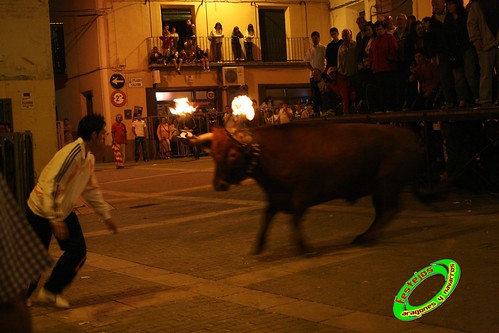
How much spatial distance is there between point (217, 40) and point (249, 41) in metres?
1.71

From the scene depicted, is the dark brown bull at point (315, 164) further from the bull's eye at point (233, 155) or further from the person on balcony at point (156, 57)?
the person on balcony at point (156, 57)

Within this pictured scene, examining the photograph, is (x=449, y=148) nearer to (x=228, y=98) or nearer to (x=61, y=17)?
(x=228, y=98)

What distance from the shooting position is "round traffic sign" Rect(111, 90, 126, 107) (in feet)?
107

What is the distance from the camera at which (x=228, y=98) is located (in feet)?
113

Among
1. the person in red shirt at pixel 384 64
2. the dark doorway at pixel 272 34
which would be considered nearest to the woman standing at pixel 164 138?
the dark doorway at pixel 272 34

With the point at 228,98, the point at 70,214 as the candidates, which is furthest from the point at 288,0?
the point at 70,214

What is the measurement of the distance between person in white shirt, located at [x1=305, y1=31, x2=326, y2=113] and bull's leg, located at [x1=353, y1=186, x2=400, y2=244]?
7673 mm

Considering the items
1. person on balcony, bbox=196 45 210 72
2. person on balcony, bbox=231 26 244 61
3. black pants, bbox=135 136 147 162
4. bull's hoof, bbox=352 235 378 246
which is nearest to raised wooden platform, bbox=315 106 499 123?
bull's hoof, bbox=352 235 378 246

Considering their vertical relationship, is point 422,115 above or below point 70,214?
above

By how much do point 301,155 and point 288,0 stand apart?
94.8ft

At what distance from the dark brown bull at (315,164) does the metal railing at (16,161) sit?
411 cm

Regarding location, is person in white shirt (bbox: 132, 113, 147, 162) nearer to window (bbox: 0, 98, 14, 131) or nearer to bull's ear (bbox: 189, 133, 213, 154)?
window (bbox: 0, 98, 14, 131)

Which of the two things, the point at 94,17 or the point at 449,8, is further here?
the point at 94,17

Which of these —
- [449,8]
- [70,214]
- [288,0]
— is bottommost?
[70,214]
